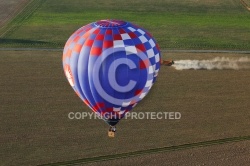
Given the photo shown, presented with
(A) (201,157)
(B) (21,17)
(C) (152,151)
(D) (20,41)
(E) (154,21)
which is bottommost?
(A) (201,157)

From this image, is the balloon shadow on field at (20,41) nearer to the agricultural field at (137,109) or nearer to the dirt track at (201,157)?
the agricultural field at (137,109)

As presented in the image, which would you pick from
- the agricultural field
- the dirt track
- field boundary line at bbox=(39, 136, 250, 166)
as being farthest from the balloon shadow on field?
the dirt track

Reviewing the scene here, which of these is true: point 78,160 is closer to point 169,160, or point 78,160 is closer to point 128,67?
point 169,160

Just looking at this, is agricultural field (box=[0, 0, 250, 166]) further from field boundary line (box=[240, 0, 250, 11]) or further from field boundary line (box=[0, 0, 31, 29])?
field boundary line (box=[240, 0, 250, 11])

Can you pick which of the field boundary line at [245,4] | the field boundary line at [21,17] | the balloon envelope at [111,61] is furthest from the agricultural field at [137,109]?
the field boundary line at [245,4]

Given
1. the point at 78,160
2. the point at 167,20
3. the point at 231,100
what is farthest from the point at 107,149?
the point at 167,20

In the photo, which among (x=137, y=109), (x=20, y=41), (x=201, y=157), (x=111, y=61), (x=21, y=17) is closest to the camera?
(x=111, y=61)

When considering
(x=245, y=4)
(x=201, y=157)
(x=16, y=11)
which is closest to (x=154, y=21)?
(x=245, y=4)

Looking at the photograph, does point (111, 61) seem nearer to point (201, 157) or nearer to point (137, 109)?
point (201, 157)
